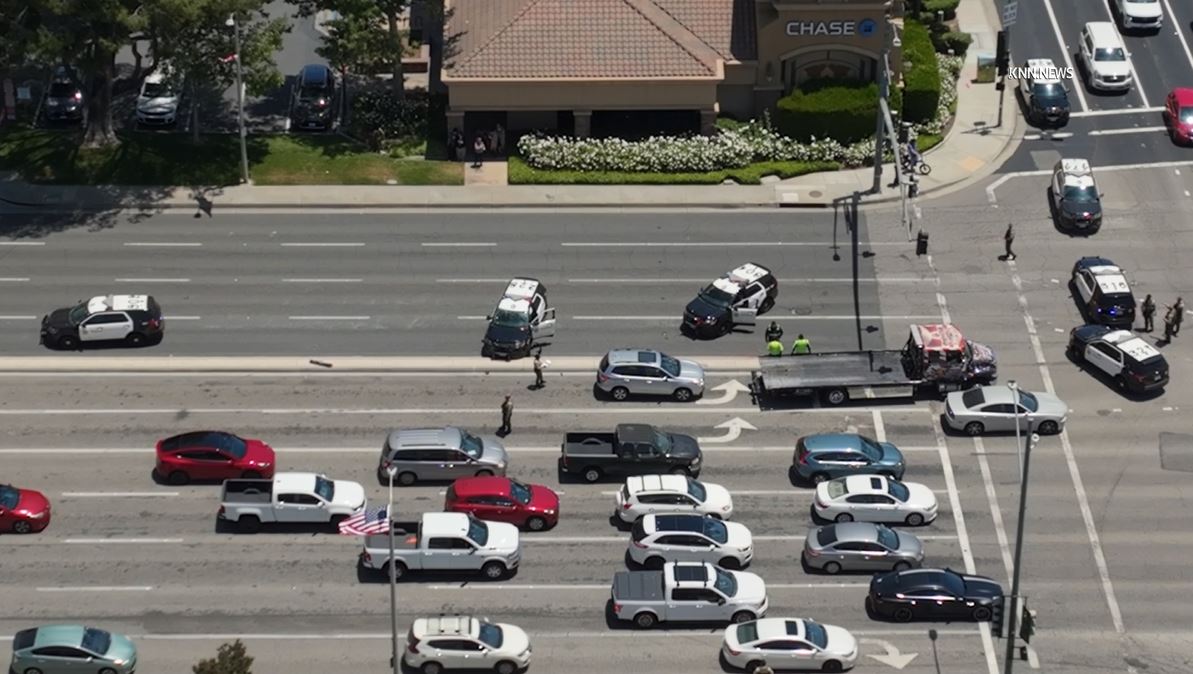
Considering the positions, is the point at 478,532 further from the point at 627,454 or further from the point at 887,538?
the point at 887,538

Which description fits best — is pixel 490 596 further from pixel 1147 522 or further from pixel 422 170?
pixel 422 170

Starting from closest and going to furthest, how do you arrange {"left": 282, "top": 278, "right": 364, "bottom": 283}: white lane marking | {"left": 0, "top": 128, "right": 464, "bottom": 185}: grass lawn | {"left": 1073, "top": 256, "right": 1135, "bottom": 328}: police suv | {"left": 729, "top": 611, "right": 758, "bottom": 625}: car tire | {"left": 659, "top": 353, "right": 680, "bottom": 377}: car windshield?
{"left": 729, "top": 611, "right": 758, "bottom": 625}: car tire < {"left": 659, "top": 353, "right": 680, "bottom": 377}: car windshield < {"left": 1073, "top": 256, "right": 1135, "bottom": 328}: police suv < {"left": 282, "top": 278, "right": 364, "bottom": 283}: white lane marking < {"left": 0, "top": 128, "right": 464, "bottom": 185}: grass lawn

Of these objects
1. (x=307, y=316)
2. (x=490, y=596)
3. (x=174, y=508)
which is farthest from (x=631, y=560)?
(x=307, y=316)

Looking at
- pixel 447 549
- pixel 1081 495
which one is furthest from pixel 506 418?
pixel 1081 495

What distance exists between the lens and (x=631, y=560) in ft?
205

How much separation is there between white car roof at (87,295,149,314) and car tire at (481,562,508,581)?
21.2 metres

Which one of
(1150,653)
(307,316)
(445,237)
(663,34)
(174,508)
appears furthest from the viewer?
(663,34)

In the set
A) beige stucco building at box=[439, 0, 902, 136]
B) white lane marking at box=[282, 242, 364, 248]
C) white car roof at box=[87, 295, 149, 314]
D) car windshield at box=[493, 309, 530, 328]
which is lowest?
car windshield at box=[493, 309, 530, 328]

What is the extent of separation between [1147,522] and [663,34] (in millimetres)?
35553

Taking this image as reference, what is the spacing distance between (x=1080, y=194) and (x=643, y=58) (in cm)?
2077

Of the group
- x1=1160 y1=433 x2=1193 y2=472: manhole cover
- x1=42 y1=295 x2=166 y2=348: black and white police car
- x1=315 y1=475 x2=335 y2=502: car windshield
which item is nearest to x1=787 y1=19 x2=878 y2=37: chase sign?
x1=1160 y1=433 x2=1193 y2=472: manhole cover

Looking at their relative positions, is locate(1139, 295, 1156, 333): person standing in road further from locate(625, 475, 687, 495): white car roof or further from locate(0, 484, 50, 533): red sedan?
locate(0, 484, 50, 533): red sedan

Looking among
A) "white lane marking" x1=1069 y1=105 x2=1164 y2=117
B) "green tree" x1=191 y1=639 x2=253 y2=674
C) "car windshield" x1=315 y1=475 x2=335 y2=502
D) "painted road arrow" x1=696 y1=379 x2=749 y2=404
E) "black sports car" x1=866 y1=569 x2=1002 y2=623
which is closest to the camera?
"green tree" x1=191 y1=639 x2=253 y2=674

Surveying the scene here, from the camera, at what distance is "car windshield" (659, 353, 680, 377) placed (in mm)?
→ 71713
